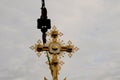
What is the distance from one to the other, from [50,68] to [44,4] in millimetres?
6669

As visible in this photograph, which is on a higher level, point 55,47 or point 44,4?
point 55,47

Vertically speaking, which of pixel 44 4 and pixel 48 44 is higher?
pixel 48 44

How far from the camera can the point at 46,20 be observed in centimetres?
1919

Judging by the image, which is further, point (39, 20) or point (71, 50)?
point (71, 50)

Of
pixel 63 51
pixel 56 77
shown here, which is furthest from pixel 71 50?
pixel 56 77

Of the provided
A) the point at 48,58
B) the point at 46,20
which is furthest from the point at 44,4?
the point at 48,58

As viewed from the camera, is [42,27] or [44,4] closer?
[44,4]

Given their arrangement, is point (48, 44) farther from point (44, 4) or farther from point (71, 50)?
point (44, 4)

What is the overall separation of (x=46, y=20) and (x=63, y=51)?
5.36 meters

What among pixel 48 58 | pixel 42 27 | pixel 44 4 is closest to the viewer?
pixel 44 4

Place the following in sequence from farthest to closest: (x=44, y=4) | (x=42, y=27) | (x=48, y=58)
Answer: (x=48, y=58), (x=42, y=27), (x=44, y=4)

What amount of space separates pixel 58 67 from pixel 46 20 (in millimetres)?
5295

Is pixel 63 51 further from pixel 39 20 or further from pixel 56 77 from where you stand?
pixel 39 20

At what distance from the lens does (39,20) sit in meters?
19.3
